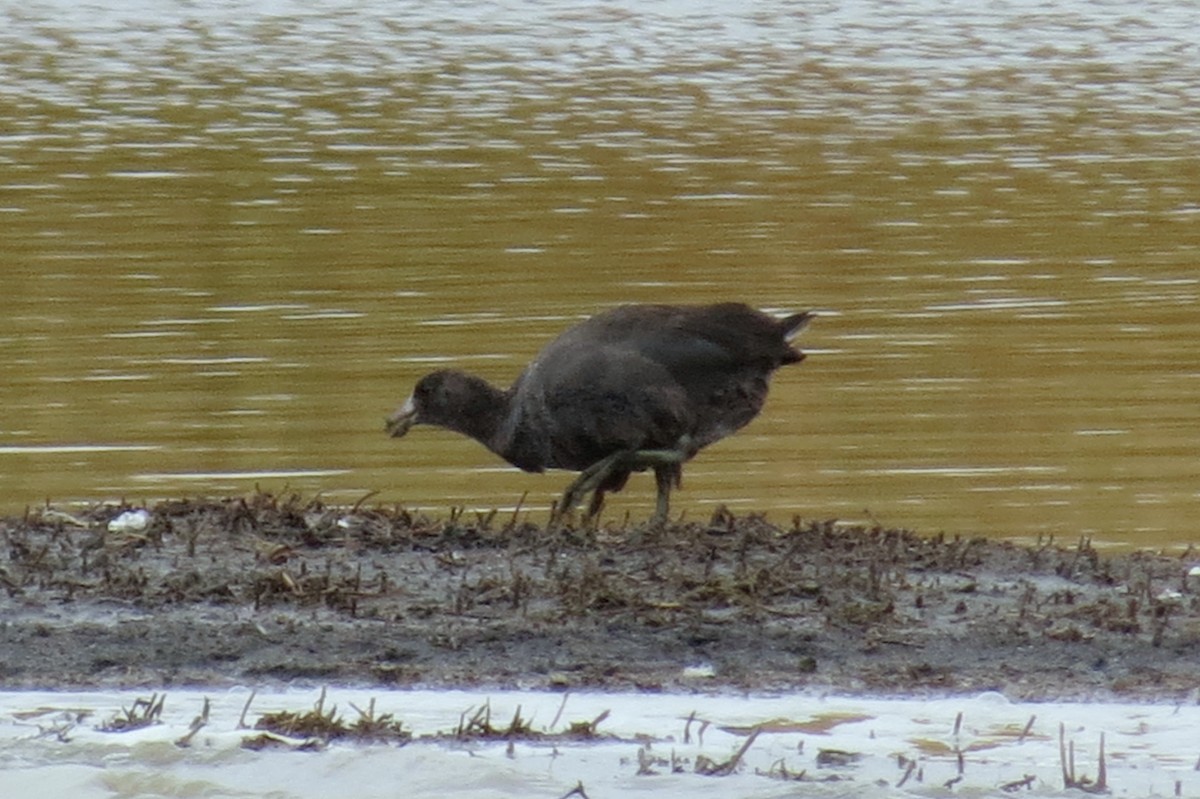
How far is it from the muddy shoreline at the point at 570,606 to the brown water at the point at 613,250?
5.59ft

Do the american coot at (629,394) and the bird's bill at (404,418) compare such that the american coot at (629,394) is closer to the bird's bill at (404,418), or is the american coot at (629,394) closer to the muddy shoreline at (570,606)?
the bird's bill at (404,418)

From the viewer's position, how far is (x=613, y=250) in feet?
50.0

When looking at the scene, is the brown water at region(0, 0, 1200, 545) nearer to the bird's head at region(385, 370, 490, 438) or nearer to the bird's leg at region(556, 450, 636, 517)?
the bird's head at region(385, 370, 490, 438)

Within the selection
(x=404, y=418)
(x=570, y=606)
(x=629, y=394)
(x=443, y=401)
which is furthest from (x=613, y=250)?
(x=570, y=606)

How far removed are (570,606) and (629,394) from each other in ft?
4.14

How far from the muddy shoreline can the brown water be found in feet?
5.59

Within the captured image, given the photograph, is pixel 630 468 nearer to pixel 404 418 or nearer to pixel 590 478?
pixel 590 478

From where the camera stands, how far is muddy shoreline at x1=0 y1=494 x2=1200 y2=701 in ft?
21.0

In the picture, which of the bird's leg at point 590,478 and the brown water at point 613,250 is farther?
the brown water at point 613,250

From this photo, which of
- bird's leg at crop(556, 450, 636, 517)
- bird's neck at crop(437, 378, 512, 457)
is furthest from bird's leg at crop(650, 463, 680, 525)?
bird's neck at crop(437, 378, 512, 457)

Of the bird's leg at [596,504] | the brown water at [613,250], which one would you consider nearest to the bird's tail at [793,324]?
the bird's leg at [596,504]

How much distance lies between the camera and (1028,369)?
39.0 ft

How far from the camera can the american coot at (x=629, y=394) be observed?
7.98 metres

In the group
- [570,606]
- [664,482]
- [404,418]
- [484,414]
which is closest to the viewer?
[570,606]
